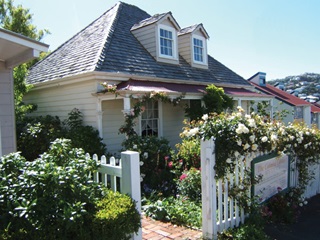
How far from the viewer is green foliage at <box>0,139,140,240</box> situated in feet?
8.13

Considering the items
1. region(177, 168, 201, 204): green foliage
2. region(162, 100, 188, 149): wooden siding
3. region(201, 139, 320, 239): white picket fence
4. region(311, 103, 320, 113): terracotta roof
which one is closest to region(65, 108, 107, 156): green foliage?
region(162, 100, 188, 149): wooden siding

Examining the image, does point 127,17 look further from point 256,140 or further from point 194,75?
point 256,140

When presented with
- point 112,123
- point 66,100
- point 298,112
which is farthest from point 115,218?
point 298,112

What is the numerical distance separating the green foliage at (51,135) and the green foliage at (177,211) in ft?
11.6

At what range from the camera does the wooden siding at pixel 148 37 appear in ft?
37.5

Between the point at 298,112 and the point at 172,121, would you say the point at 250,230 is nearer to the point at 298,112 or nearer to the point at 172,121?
the point at 172,121

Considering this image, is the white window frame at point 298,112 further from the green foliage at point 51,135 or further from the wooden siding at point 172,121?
the green foliage at point 51,135

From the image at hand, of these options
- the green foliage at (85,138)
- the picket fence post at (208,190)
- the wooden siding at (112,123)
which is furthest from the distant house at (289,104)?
the picket fence post at (208,190)

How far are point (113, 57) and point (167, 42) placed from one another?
3.20 metres

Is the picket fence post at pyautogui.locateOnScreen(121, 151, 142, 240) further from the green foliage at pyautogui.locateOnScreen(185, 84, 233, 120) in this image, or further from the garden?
the green foliage at pyautogui.locateOnScreen(185, 84, 233, 120)

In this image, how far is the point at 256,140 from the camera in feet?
14.9

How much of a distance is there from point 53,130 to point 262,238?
7.12 metres

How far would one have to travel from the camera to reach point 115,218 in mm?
2820

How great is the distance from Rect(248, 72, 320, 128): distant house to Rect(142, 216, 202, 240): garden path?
19.5m
